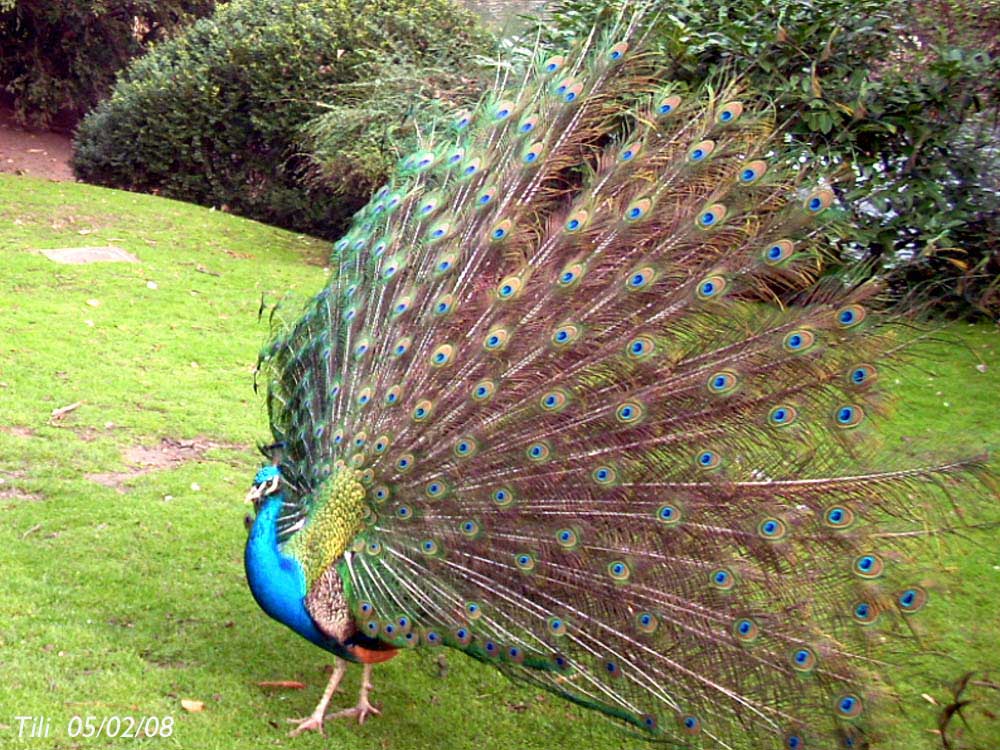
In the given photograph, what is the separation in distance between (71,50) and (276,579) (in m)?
16.5

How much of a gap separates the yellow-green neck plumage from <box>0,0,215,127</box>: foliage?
15462mm

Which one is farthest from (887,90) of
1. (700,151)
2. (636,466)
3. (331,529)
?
(331,529)

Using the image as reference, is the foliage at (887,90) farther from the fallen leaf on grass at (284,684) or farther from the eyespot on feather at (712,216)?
the fallen leaf on grass at (284,684)

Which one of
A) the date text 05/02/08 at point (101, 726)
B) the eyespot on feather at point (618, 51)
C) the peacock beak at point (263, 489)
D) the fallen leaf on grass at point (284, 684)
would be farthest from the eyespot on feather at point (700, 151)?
the date text 05/02/08 at point (101, 726)

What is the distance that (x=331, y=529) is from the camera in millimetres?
3576

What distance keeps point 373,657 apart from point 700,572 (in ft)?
4.09

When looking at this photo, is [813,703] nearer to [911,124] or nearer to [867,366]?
[867,366]

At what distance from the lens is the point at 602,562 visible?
11.1 ft

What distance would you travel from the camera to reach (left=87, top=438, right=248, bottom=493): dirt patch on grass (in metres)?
5.55

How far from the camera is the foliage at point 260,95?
38.5ft

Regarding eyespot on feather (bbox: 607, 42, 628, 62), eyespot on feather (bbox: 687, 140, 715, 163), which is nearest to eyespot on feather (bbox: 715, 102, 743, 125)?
eyespot on feather (bbox: 687, 140, 715, 163)

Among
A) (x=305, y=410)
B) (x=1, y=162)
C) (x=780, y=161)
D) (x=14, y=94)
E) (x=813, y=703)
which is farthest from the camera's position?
(x=14, y=94)

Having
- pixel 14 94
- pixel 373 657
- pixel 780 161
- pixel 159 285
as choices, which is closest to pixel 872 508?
pixel 780 161

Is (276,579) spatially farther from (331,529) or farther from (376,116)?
(376,116)
